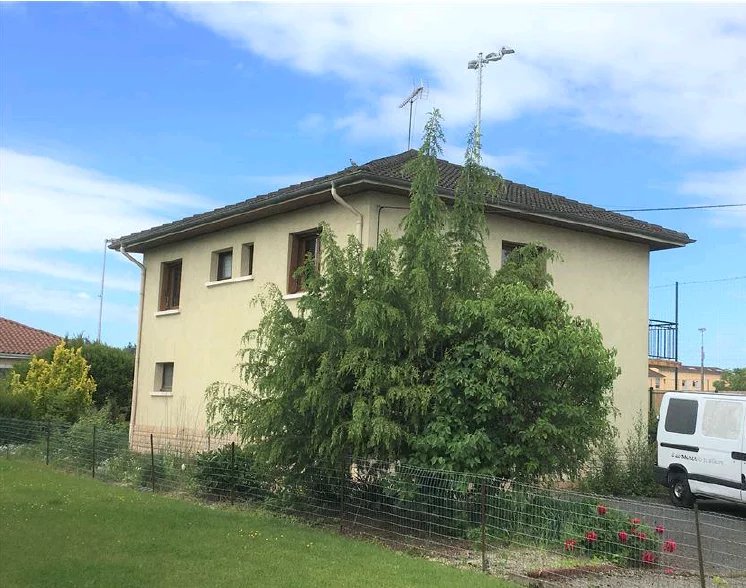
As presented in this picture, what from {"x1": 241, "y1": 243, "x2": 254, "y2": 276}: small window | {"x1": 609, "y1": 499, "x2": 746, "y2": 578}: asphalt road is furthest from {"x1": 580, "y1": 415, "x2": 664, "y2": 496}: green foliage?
{"x1": 241, "y1": 243, "x2": 254, "y2": 276}: small window

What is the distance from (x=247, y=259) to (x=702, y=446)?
10029mm

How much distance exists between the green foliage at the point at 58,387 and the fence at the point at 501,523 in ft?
39.1

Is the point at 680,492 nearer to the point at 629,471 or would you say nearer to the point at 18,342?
the point at 629,471

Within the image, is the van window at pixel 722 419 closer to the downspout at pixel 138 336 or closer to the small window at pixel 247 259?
the small window at pixel 247 259

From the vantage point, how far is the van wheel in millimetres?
13523

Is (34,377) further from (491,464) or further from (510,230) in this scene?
(491,464)

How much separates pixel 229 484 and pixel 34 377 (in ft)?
45.0

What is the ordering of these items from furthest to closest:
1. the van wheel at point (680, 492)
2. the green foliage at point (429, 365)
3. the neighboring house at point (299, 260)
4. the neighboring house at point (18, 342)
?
the neighboring house at point (18, 342) < the neighboring house at point (299, 260) < the van wheel at point (680, 492) < the green foliage at point (429, 365)

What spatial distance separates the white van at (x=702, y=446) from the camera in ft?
Result: 41.2

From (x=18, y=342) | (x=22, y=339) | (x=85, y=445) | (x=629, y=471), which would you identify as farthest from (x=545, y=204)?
(x=22, y=339)

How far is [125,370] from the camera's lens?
2814 cm

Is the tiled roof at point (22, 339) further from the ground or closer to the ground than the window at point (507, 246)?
closer to the ground

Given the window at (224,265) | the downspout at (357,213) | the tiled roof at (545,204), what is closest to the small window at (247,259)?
the window at (224,265)

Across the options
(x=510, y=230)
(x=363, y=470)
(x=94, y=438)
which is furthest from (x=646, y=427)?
(x=94, y=438)
